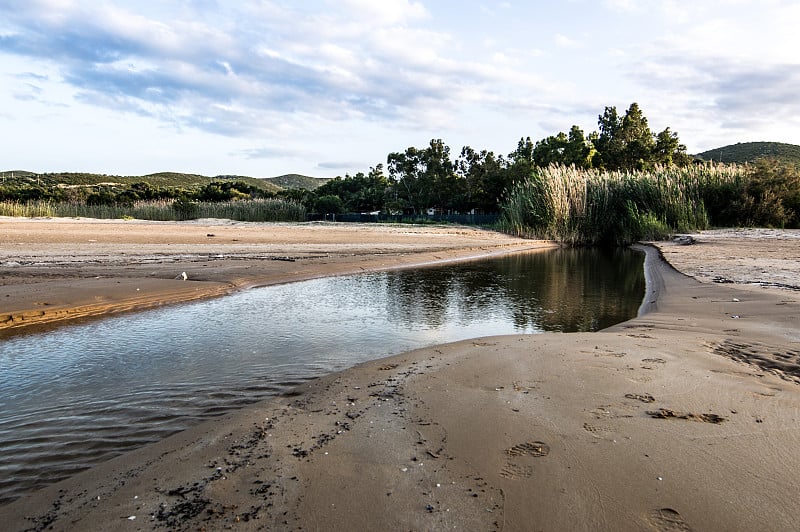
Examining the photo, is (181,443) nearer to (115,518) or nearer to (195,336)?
(115,518)

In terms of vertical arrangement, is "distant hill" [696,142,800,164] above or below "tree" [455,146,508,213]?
above

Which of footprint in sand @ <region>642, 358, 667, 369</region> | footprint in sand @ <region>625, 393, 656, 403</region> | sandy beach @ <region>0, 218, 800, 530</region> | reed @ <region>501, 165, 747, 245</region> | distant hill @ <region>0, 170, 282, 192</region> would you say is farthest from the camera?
distant hill @ <region>0, 170, 282, 192</region>

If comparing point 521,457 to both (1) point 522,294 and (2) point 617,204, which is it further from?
(2) point 617,204

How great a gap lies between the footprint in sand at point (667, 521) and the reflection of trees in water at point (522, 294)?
4.78 meters

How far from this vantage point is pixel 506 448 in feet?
9.12

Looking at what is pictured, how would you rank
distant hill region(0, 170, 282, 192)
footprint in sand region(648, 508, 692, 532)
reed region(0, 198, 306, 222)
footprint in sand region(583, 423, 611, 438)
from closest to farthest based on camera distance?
footprint in sand region(648, 508, 692, 532)
footprint in sand region(583, 423, 611, 438)
reed region(0, 198, 306, 222)
distant hill region(0, 170, 282, 192)

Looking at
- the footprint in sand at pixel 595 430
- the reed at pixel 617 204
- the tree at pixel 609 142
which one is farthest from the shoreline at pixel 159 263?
the tree at pixel 609 142

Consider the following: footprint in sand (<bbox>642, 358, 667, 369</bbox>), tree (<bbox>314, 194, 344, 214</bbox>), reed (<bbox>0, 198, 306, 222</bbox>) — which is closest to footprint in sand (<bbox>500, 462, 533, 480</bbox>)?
footprint in sand (<bbox>642, 358, 667, 369</bbox>)

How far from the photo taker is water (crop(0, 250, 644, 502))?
343 centimetres

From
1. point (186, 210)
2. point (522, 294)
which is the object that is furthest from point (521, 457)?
point (186, 210)

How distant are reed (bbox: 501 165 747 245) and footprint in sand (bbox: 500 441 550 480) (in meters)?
23.0

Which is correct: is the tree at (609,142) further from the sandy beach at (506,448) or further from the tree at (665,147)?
the sandy beach at (506,448)

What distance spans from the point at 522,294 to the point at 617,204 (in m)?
18.5

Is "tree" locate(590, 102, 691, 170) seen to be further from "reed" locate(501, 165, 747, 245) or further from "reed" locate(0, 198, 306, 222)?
"reed" locate(0, 198, 306, 222)
